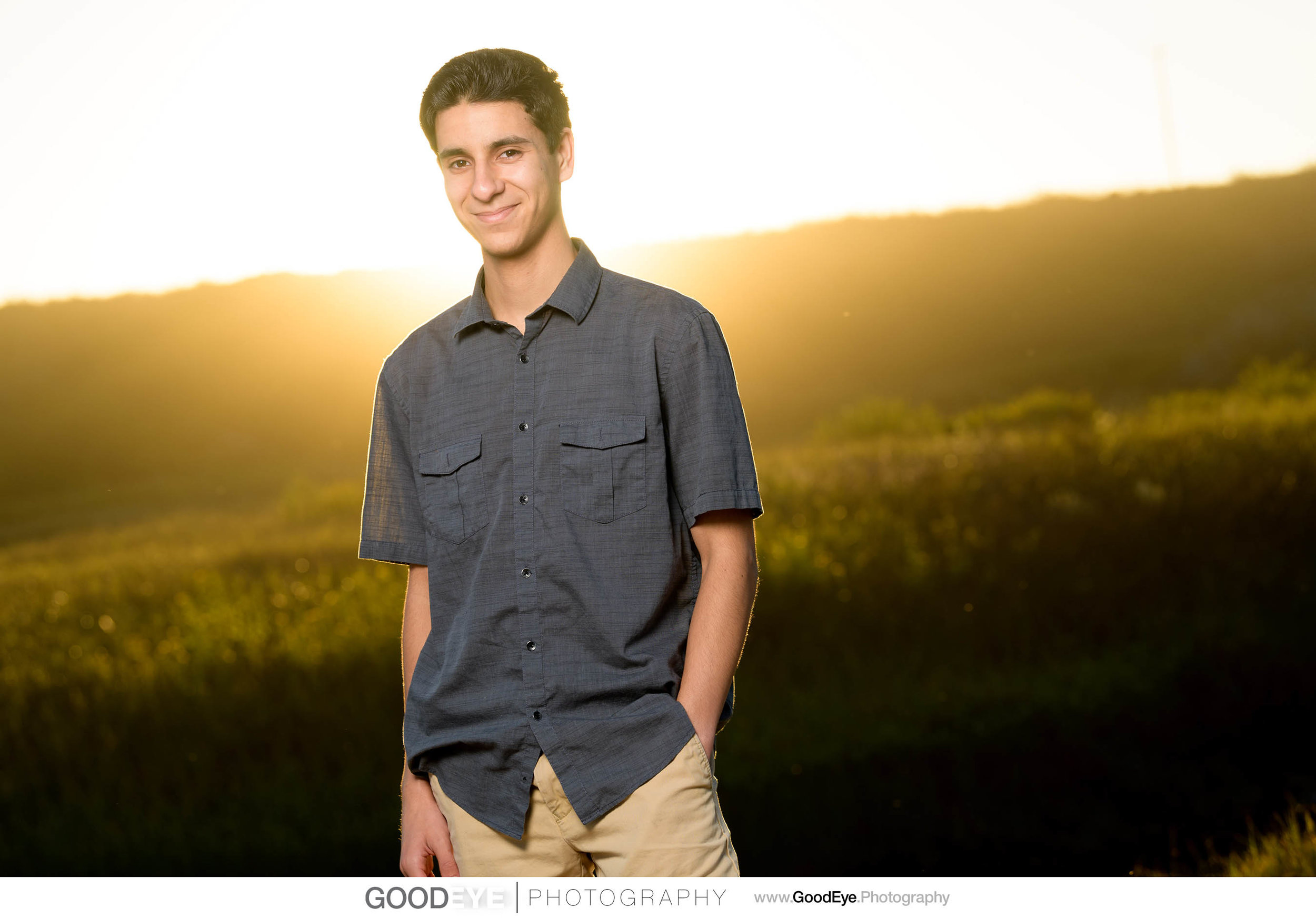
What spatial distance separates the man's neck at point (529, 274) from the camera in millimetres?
1607

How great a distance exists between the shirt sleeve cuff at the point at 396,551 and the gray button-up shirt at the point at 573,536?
0.29 feet

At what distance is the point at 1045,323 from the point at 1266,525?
559cm

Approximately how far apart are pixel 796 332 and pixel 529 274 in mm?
10932

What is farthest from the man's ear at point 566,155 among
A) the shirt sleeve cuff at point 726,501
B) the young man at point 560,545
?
the shirt sleeve cuff at point 726,501

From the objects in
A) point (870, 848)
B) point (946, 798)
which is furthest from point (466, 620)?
point (946, 798)

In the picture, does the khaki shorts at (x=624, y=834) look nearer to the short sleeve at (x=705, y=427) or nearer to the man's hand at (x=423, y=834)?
the man's hand at (x=423, y=834)

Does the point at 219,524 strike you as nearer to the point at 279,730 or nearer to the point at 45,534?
the point at 45,534

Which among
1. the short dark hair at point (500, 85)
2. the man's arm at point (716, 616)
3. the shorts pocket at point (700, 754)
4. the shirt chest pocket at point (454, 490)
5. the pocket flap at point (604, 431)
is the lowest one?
the shorts pocket at point (700, 754)

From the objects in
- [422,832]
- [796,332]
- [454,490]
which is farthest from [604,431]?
[796,332]

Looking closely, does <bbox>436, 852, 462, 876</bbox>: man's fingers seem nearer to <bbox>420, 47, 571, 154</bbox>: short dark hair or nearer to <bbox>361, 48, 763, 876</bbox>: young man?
<bbox>361, 48, 763, 876</bbox>: young man

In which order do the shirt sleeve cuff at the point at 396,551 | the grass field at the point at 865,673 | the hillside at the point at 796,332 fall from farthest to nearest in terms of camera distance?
1. the hillside at the point at 796,332
2. the grass field at the point at 865,673
3. the shirt sleeve cuff at the point at 396,551

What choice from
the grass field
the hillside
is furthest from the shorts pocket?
the hillside

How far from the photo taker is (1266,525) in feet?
25.5

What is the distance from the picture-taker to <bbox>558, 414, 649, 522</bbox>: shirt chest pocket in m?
1.51
